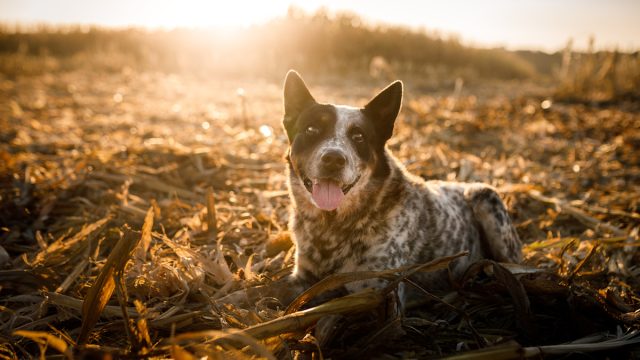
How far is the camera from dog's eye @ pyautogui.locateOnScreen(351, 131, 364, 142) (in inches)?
122

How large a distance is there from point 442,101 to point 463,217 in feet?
23.8

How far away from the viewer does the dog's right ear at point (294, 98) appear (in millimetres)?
3363

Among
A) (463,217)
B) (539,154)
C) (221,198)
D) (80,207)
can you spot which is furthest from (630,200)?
(80,207)

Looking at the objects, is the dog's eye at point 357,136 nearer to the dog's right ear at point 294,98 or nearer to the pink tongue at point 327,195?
the pink tongue at point 327,195

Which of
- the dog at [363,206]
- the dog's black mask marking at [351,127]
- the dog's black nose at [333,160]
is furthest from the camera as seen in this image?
the dog's black mask marking at [351,127]

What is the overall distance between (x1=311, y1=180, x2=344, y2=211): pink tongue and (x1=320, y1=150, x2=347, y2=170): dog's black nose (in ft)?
0.51

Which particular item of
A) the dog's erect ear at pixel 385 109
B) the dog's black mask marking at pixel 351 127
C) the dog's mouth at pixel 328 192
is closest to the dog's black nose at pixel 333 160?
the dog's mouth at pixel 328 192

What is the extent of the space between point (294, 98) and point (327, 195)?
1025 mm

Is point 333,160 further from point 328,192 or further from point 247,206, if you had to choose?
point 247,206

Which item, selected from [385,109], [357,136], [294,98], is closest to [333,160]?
[357,136]

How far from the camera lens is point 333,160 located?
274 centimetres

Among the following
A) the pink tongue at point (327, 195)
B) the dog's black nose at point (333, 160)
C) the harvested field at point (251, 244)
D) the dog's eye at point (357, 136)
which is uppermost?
the dog's eye at point (357, 136)

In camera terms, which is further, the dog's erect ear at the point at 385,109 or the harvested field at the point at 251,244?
the dog's erect ear at the point at 385,109

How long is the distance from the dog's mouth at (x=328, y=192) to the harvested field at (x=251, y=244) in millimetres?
671
